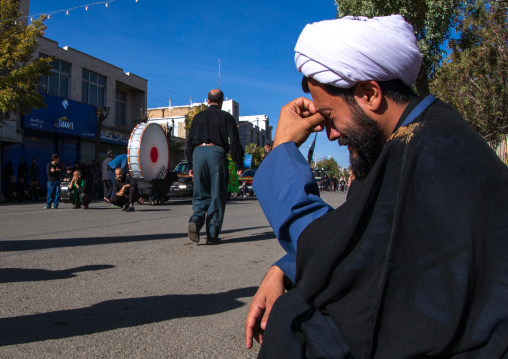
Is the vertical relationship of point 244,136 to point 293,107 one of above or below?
above

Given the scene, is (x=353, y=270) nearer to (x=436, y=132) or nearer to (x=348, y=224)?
(x=348, y=224)

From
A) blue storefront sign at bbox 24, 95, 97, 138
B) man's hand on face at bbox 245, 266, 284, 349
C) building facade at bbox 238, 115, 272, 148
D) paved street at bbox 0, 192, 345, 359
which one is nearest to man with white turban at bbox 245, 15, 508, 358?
man's hand on face at bbox 245, 266, 284, 349

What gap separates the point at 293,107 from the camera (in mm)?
1320

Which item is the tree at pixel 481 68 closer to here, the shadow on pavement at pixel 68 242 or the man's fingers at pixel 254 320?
the shadow on pavement at pixel 68 242

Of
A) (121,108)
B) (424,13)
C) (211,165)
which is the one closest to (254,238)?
(211,165)

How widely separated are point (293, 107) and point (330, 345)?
68cm

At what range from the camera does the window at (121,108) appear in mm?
33203

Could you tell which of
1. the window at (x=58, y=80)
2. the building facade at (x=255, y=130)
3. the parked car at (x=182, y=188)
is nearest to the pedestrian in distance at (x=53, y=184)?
the parked car at (x=182, y=188)

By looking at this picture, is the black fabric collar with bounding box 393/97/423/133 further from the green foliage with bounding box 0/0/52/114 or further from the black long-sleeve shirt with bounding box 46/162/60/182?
the green foliage with bounding box 0/0/52/114

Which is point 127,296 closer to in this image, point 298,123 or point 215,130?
point 298,123

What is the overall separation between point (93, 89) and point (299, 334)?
3116 cm

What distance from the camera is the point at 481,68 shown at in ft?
46.6

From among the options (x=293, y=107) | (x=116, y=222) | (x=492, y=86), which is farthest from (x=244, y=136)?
(x=293, y=107)

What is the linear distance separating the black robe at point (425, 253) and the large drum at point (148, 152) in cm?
1173
